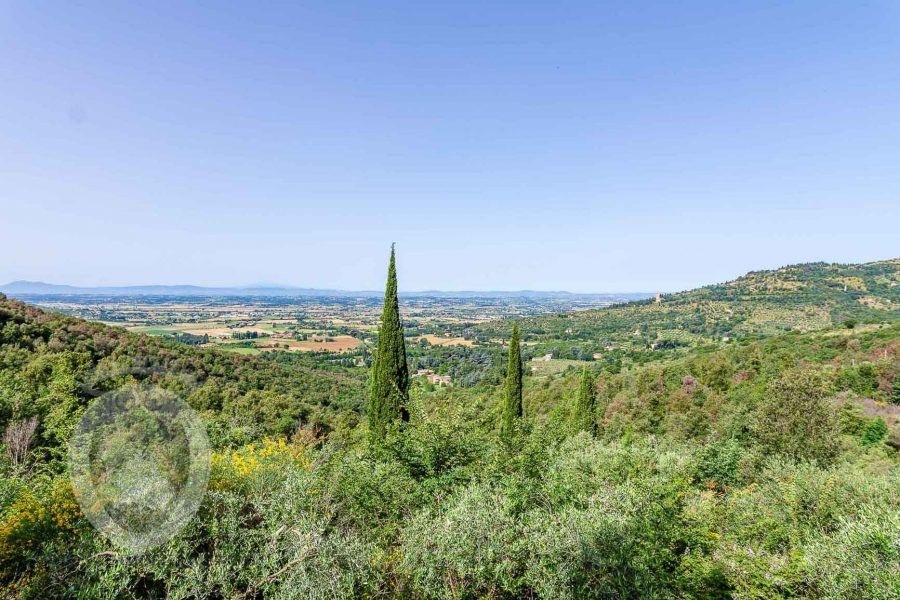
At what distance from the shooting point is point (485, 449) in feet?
44.1

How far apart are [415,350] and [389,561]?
298ft

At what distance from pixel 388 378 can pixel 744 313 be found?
75954 mm

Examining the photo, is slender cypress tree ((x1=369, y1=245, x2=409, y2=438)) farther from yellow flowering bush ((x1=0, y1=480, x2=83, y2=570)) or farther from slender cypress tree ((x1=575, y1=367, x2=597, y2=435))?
slender cypress tree ((x1=575, y1=367, x2=597, y2=435))

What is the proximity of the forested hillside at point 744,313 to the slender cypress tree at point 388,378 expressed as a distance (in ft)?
161

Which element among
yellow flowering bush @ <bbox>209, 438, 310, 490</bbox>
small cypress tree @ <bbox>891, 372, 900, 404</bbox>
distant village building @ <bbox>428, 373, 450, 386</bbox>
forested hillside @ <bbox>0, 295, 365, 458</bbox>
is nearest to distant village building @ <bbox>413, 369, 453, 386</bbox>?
distant village building @ <bbox>428, 373, 450, 386</bbox>

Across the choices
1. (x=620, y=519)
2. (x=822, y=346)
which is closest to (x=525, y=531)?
(x=620, y=519)

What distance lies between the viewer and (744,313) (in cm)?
7069

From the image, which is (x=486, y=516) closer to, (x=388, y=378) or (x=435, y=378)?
(x=388, y=378)

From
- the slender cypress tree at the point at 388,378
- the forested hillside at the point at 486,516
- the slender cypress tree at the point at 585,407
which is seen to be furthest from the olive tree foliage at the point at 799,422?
the slender cypress tree at the point at 388,378

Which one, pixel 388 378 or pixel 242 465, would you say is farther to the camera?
pixel 388 378

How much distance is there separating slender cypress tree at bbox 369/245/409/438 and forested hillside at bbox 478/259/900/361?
161 ft

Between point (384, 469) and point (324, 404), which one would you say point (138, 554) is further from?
point (324, 404)

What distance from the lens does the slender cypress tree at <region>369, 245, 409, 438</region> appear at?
17.0 meters

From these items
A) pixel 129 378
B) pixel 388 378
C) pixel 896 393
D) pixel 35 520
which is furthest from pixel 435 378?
A: pixel 35 520
